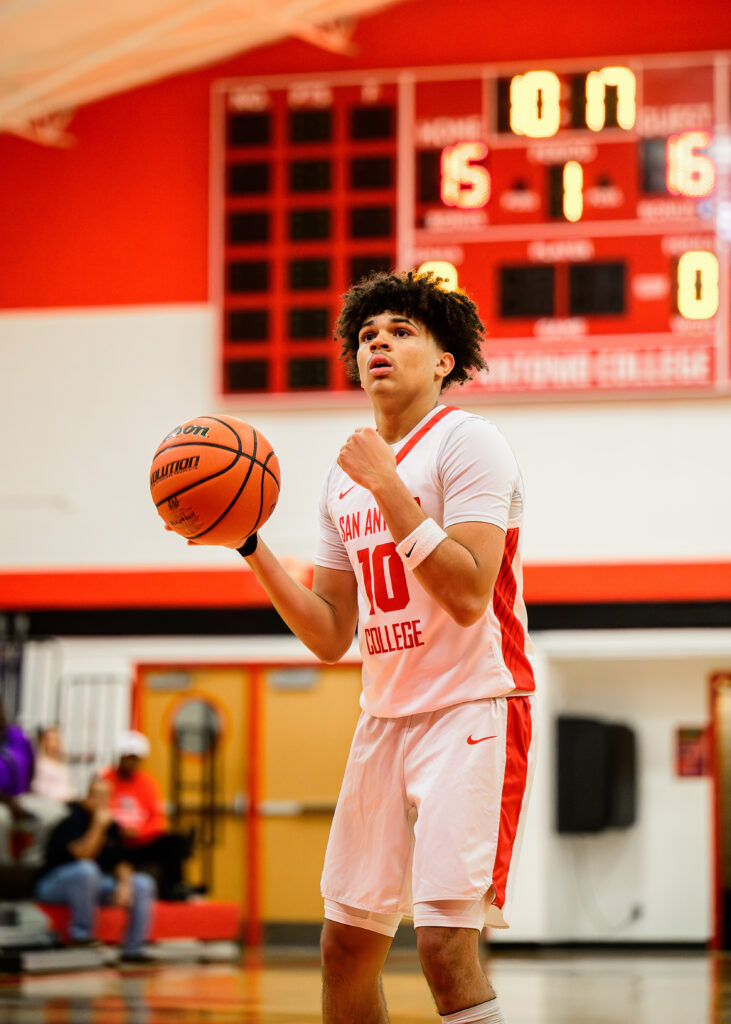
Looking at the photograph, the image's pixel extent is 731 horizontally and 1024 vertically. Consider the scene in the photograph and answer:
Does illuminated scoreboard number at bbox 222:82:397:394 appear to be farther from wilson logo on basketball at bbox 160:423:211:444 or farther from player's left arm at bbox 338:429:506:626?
player's left arm at bbox 338:429:506:626

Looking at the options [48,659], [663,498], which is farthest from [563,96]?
[48,659]

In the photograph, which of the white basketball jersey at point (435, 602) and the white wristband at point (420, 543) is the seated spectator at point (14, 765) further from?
the white wristband at point (420, 543)

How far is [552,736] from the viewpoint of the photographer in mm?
11680

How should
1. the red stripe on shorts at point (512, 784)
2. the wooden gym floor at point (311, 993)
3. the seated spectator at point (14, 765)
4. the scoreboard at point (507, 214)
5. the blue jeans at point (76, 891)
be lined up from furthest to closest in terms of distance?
the scoreboard at point (507, 214) < the seated spectator at point (14, 765) < the blue jeans at point (76, 891) < the wooden gym floor at point (311, 993) < the red stripe on shorts at point (512, 784)

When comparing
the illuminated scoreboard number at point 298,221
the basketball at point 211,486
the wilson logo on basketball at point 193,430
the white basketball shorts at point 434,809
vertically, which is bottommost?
the white basketball shorts at point 434,809

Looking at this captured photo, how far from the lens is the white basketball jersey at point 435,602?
9.12 ft

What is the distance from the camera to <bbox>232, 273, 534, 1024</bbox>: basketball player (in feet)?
8.64

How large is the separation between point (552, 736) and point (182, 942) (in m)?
3.40

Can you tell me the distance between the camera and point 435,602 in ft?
9.11

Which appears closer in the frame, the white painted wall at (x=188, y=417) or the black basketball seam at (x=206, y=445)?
the black basketball seam at (x=206, y=445)

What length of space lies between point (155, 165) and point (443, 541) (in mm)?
10310

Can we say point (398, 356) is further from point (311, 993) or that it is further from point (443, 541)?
point (311, 993)

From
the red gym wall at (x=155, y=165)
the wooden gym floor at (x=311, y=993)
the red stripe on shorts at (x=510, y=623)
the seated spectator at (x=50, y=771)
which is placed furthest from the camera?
the red gym wall at (x=155, y=165)

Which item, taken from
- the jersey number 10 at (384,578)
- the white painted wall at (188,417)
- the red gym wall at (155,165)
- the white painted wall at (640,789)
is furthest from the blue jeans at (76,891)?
the jersey number 10 at (384,578)
